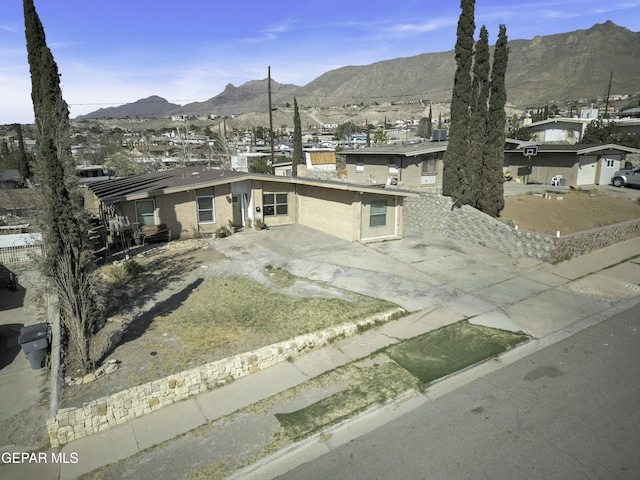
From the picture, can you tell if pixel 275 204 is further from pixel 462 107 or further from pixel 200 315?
pixel 200 315

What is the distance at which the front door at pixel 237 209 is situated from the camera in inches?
920

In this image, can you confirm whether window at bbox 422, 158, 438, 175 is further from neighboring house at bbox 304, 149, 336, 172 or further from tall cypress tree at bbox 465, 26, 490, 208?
neighboring house at bbox 304, 149, 336, 172

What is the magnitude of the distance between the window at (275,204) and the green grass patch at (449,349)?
1498 cm

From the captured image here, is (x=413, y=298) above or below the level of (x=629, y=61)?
below

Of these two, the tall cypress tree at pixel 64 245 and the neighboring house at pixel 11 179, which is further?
the neighboring house at pixel 11 179

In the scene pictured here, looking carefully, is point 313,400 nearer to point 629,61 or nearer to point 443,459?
point 443,459

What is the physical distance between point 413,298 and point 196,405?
7883 mm

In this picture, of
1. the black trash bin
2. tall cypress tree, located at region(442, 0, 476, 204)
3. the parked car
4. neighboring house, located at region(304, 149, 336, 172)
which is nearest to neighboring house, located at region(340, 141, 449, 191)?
tall cypress tree, located at region(442, 0, 476, 204)

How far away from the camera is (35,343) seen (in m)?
9.62

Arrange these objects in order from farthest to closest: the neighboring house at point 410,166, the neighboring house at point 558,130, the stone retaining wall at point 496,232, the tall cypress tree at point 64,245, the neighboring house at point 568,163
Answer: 1. the neighboring house at point 558,130
2. the neighboring house at point 568,163
3. the neighboring house at point 410,166
4. the stone retaining wall at point 496,232
5. the tall cypress tree at point 64,245

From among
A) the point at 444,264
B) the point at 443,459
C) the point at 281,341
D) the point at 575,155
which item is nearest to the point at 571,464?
the point at 443,459

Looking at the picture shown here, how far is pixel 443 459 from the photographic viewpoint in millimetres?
6770

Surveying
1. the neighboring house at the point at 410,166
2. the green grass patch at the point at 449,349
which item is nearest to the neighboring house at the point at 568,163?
the neighboring house at the point at 410,166

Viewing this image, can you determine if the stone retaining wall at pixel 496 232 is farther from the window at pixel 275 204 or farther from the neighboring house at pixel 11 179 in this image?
the neighboring house at pixel 11 179
